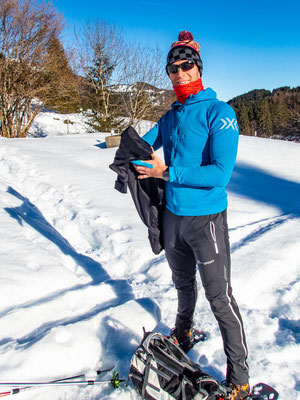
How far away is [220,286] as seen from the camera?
1826 mm

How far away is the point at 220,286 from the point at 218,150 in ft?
2.74

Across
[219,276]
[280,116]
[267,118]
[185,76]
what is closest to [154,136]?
[185,76]

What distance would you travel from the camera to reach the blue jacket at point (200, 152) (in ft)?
5.46

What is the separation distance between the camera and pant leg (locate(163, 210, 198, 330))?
1.99 metres

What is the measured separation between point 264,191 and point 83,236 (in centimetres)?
503

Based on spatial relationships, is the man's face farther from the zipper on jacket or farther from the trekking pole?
the trekking pole

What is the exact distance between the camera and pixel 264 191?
24.8 feet

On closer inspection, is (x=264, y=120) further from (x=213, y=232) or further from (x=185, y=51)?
(x=213, y=232)

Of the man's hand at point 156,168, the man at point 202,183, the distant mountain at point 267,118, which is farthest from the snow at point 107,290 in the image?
the distant mountain at point 267,118

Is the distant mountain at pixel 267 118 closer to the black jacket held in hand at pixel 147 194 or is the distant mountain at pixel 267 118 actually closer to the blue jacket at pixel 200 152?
the black jacket held in hand at pixel 147 194

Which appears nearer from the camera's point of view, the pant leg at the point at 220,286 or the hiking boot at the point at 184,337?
the pant leg at the point at 220,286

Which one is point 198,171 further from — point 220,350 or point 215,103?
point 220,350

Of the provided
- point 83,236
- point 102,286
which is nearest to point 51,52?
point 83,236

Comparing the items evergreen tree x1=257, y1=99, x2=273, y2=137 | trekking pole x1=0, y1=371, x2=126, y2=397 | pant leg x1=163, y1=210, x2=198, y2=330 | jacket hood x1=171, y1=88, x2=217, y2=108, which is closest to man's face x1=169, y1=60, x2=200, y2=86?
jacket hood x1=171, y1=88, x2=217, y2=108
